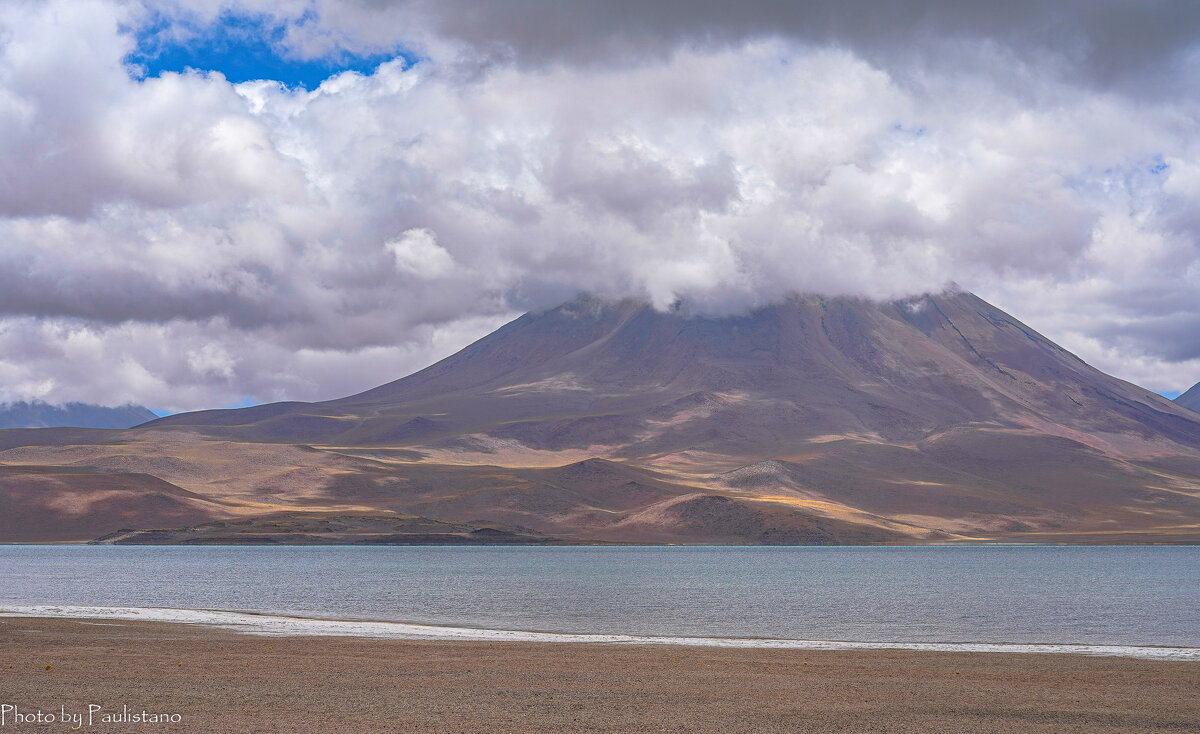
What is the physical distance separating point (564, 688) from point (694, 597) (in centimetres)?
4511

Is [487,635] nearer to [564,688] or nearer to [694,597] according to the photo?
[564,688]

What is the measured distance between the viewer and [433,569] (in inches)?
4542

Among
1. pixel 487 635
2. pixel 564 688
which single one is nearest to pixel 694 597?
pixel 487 635

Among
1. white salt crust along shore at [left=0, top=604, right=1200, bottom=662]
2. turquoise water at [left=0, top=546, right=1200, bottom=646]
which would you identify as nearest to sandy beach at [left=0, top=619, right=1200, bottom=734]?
white salt crust along shore at [left=0, top=604, right=1200, bottom=662]

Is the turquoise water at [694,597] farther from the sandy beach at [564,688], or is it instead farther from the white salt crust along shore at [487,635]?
the sandy beach at [564,688]

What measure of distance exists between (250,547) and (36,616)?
149265 millimetres

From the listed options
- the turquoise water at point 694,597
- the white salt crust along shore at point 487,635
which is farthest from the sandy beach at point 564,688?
the turquoise water at point 694,597

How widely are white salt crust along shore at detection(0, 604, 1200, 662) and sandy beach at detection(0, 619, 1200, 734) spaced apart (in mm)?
2804

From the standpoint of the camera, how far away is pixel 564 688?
3042 cm

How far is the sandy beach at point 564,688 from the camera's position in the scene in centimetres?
2505

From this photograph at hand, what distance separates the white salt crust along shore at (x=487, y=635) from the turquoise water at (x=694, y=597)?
2.76 metres

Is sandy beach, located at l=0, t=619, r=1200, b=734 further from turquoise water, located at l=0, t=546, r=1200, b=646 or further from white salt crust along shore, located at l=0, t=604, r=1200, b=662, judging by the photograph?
turquoise water, located at l=0, t=546, r=1200, b=646

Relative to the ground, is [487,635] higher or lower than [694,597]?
higher

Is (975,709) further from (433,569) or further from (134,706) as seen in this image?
(433,569)
